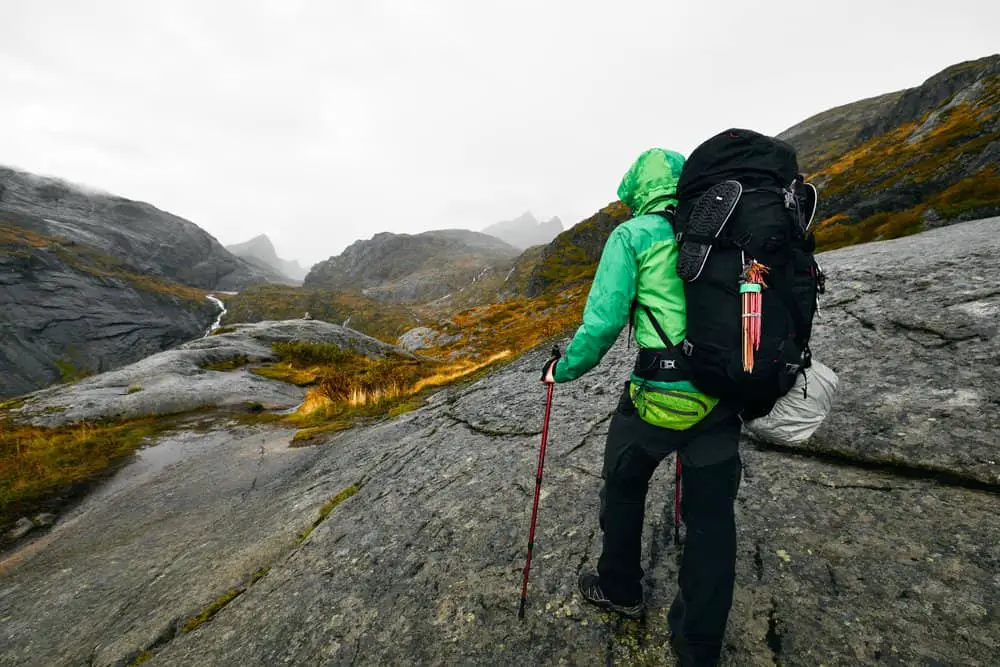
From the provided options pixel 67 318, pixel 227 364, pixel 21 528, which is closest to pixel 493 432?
pixel 21 528

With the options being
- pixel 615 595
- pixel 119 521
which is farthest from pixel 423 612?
A: pixel 119 521

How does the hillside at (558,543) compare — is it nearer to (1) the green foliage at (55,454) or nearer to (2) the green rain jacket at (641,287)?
(1) the green foliage at (55,454)

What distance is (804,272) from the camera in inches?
117

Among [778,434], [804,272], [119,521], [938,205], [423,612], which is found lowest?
[119,521]

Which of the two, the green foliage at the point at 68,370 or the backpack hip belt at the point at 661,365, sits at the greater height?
the backpack hip belt at the point at 661,365

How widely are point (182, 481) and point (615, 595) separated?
413 inches

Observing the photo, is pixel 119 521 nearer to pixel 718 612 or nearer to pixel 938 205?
pixel 718 612

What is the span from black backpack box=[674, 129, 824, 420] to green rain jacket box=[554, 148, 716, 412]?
0.17m

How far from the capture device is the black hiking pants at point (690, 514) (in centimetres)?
295

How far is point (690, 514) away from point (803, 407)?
120 cm

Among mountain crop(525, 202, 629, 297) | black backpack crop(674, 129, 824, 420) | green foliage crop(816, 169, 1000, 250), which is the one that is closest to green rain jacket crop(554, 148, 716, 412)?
black backpack crop(674, 129, 824, 420)

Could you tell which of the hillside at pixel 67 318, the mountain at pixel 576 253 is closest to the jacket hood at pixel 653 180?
the mountain at pixel 576 253

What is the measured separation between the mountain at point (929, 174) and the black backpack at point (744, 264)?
113 feet

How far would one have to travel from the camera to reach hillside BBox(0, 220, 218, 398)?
249 feet
